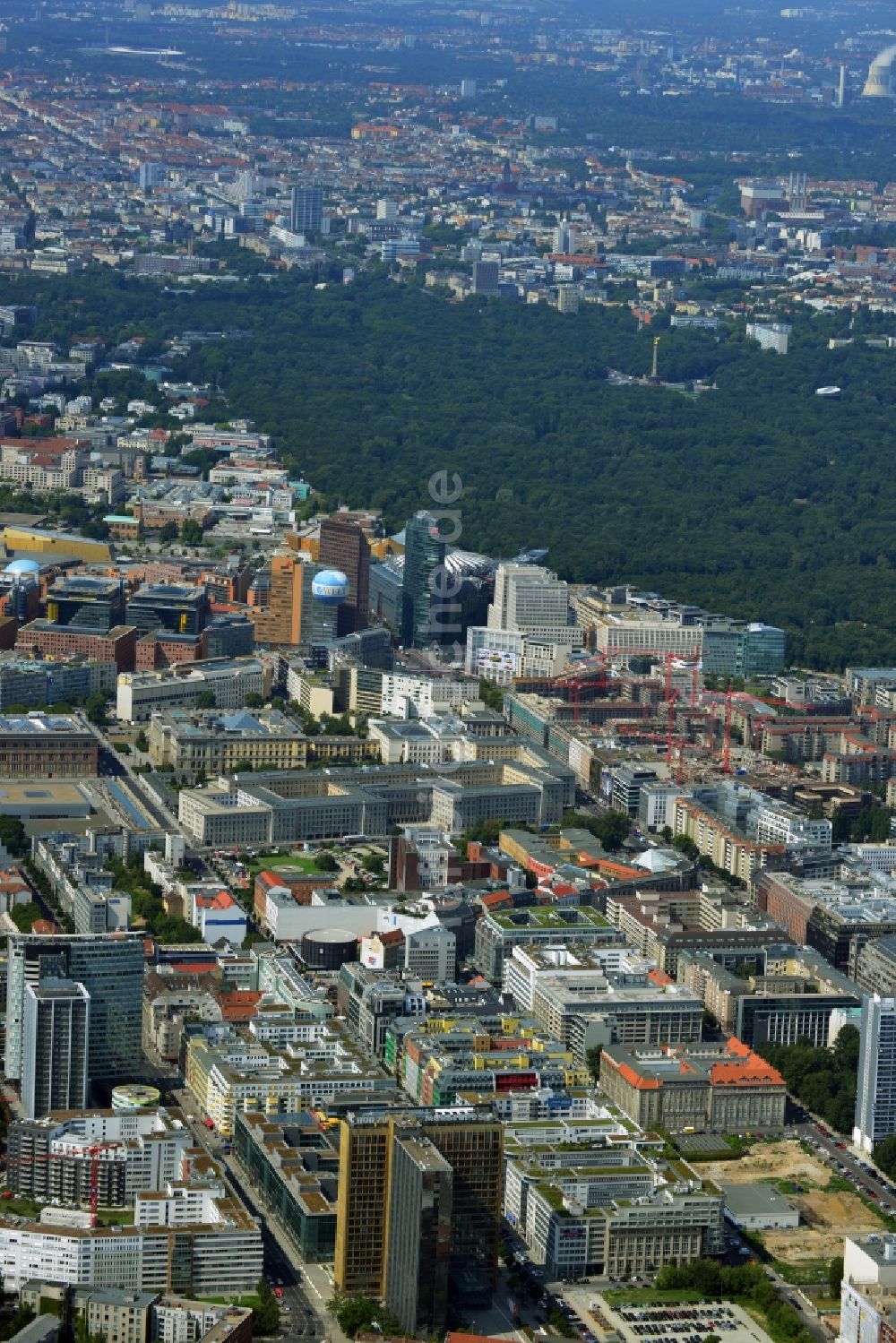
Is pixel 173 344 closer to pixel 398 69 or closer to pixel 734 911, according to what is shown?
pixel 734 911

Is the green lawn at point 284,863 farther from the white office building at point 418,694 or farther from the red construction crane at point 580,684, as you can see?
the red construction crane at point 580,684

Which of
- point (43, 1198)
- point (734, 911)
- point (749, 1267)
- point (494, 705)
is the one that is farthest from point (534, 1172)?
point (494, 705)

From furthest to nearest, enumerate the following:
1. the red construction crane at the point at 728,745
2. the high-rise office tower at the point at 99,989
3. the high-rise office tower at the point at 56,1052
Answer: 1. the red construction crane at the point at 728,745
2. the high-rise office tower at the point at 99,989
3. the high-rise office tower at the point at 56,1052

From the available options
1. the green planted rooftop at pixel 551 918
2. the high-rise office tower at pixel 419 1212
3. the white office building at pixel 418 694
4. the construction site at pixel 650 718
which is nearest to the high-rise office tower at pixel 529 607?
the construction site at pixel 650 718

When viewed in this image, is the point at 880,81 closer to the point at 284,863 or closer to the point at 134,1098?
the point at 284,863

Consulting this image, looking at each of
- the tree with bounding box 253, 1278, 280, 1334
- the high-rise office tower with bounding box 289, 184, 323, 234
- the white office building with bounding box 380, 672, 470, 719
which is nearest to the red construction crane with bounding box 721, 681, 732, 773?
the white office building with bounding box 380, 672, 470, 719

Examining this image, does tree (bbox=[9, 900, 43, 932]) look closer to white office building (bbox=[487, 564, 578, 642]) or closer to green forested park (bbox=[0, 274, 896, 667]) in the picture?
white office building (bbox=[487, 564, 578, 642])

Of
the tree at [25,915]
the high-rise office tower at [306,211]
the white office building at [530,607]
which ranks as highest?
the high-rise office tower at [306,211]
